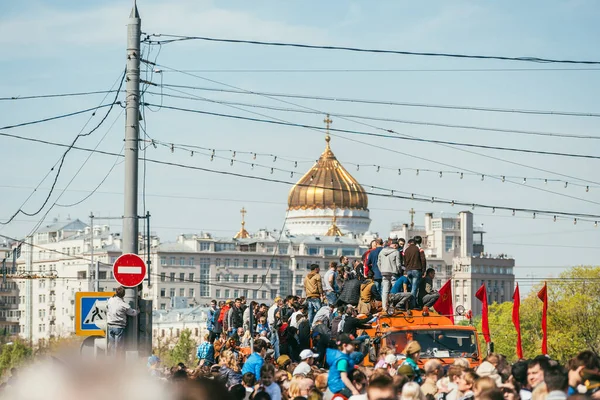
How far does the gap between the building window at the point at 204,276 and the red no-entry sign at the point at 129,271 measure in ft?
530

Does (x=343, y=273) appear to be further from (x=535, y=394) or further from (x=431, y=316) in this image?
(x=535, y=394)

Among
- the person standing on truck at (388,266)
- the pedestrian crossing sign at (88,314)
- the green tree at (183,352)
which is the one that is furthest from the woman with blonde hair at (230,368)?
the green tree at (183,352)

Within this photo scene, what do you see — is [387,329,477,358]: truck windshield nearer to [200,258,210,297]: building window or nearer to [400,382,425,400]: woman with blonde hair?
[400,382,425,400]: woman with blonde hair

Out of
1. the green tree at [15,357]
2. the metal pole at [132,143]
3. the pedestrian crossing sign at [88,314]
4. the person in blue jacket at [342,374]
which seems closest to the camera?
the green tree at [15,357]

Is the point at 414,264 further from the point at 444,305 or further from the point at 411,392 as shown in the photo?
the point at 411,392

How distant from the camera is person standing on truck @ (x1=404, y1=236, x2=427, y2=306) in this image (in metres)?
21.4

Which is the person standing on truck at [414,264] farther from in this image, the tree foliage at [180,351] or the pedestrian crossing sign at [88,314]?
the tree foliage at [180,351]

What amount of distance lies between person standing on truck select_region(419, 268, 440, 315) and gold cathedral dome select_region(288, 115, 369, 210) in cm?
16478

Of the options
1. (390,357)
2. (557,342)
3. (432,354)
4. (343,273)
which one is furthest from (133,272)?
(557,342)

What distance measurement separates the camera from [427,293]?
21.8 meters

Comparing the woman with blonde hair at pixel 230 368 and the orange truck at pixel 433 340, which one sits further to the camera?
the orange truck at pixel 433 340

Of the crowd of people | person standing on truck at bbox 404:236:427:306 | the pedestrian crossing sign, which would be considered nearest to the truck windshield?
the crowd of people

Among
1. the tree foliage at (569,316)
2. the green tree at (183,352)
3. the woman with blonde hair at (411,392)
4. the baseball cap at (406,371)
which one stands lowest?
the green tree at (183,352)

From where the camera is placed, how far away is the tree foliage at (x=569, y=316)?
90.9 meters
